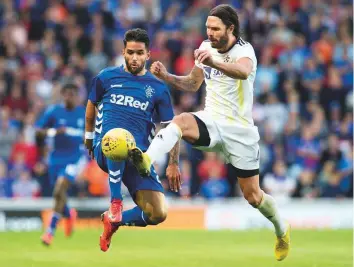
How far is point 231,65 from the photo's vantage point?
1051cm

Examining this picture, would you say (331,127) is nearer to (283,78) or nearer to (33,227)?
(283,78)

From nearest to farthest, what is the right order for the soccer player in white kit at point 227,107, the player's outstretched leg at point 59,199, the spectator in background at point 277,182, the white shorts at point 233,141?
the soccer player in white kit at point 227,107 → the white shorts at point 233,141 → the player's outstretched leg at point 59,199 → the spectator in background at point 277,182

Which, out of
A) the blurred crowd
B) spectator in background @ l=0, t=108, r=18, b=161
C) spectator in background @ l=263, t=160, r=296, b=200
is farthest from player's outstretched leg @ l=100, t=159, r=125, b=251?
spectator in background @ l=263, t=160, r=296, b=200

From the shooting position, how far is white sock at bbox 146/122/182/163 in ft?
34.0

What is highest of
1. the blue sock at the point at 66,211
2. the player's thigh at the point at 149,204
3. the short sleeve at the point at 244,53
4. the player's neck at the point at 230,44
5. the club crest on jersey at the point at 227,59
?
the player's neck at the point at 230,44

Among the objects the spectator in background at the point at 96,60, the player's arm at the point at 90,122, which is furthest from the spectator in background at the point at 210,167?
the player's arm at the point at 90,122

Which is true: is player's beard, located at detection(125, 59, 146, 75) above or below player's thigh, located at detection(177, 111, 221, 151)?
above

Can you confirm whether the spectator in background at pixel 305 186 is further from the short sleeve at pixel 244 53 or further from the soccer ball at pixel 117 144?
the soccer ball at pixel 117 144

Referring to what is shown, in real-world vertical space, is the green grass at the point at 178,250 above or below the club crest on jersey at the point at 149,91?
below

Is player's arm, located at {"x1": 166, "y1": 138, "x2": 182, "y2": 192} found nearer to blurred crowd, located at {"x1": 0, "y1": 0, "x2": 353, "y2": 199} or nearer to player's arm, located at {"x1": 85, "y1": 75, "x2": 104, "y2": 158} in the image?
player's arm, located at {"x1": 85, "y1": 75, "x2": 104, "y2": 158}

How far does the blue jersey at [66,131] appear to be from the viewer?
16.6 m

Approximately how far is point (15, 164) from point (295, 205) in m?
5.68

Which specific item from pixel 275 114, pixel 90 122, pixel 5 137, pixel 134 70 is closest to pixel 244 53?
pixel 134 70

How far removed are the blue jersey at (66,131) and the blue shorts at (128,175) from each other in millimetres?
5239
